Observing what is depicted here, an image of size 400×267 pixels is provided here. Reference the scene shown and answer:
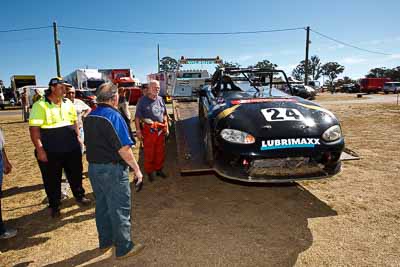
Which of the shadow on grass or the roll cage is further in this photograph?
the roll cage

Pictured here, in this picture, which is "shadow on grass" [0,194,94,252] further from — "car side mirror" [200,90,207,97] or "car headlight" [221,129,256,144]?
"car side mirror" [200,90,207,97]

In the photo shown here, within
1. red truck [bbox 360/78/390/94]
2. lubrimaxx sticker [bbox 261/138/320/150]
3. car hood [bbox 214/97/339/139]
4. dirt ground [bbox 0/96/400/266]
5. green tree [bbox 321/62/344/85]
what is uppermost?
green tree [bbox 321/62/344/85]

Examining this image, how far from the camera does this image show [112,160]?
244 cm

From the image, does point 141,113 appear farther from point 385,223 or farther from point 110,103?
point 385,223

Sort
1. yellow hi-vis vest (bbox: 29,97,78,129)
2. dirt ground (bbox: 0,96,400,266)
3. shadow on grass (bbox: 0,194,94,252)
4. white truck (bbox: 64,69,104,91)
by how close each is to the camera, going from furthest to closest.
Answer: white truck (bbox: 64,69,104,91) < yellow hi-vis vest (bbox: 29,97,78,129) < shadow on grass (bbox: 0,194,94,252) < dirt ground (bbox: 0,96,400,266)

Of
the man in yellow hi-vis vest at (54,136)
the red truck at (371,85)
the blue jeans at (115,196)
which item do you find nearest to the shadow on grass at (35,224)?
the man in yellow hi-vis vest at (54,136)

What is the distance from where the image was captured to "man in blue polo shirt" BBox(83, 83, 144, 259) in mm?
2373

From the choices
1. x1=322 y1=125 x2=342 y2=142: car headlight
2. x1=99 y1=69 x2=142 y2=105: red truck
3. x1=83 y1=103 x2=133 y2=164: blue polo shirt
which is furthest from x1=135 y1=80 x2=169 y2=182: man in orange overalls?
x1=99 y1=69 x2=142 y2=105: red truck

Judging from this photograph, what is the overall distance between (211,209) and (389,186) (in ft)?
8.99

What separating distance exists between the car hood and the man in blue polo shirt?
127cm

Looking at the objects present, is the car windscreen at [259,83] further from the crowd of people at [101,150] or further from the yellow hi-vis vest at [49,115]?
the yellow hi-vis vest at [49,115]

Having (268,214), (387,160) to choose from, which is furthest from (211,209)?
(387,160)

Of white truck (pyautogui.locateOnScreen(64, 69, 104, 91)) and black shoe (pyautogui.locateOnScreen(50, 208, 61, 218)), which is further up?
white truck (pyautogui.locateOnScreen(64, 69, 104, 91))

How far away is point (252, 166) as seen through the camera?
121 inches
